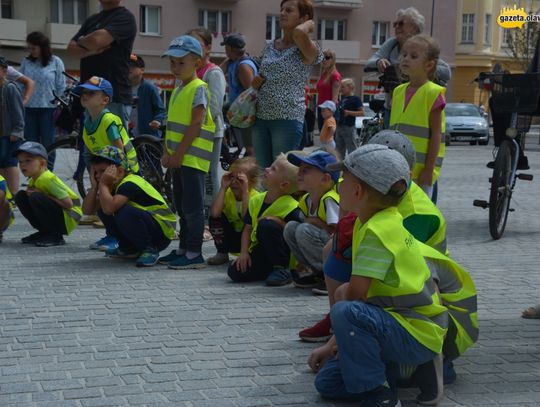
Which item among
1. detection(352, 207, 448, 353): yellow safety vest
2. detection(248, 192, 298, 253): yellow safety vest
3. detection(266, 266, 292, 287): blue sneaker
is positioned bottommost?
detection(266, 266, 292, 287): blue sneaker

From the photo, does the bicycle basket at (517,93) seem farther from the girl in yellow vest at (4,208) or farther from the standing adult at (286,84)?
the girl in yellow vest at (4,208)

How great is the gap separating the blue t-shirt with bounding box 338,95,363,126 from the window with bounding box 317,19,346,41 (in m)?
Result: 39.8

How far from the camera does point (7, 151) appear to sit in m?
10.2

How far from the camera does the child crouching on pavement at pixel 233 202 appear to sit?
7262mm

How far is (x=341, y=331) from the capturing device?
3936mm

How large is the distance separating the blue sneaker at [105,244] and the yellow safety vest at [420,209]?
13.1 ft

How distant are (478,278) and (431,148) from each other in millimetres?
1089

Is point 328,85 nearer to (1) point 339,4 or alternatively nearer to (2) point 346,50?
(2) point 346,50

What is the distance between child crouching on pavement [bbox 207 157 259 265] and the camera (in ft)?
→ 23.8

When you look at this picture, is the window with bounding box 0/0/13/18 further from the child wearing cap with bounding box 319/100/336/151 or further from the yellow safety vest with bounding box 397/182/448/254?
the yellow safety vest with bounding box 397/182/448/254

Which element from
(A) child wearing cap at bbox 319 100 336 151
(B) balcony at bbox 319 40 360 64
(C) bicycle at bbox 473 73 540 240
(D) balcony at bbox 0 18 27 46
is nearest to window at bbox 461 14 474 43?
(B) balcony at bbox 319 40 360 64

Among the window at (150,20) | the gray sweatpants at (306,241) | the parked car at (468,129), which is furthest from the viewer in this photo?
the window at (150,20)

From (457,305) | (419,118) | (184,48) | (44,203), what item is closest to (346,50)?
(44,203)

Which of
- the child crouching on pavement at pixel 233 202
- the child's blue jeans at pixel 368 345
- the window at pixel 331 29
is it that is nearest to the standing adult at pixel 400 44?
the child crouching on pavement at pixel 233 202
